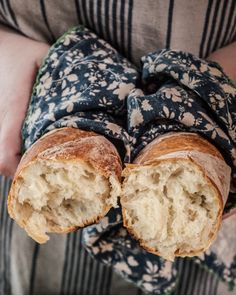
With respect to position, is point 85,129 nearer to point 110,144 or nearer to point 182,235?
point 110,144

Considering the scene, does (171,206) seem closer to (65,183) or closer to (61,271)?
(65,183)

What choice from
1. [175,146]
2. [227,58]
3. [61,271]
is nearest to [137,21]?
[227,58]

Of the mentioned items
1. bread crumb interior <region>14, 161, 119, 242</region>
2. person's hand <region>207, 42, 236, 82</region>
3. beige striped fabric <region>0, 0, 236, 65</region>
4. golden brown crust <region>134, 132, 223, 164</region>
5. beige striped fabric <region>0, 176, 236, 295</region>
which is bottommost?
beige striped fabric <region>0, 176, 236, 295</region>

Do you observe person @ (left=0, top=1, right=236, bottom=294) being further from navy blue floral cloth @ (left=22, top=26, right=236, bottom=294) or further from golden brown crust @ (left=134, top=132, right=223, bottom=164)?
golden brown crust @ (left=134, top=132, right=223, bottom=164)

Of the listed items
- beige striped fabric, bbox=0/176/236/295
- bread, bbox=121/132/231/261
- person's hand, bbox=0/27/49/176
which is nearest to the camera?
bread, bbox=121/132/231/261

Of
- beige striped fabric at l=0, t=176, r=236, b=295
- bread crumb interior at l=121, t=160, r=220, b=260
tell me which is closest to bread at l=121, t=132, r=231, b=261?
bread crumb interior at l=121, t=160, r=220, b=260

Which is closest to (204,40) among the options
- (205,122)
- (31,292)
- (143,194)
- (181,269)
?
(205,122)
